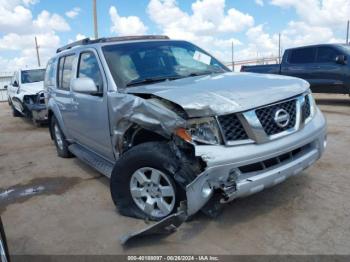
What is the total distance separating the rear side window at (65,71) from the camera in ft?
17.6

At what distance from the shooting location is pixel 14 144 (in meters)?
8.38

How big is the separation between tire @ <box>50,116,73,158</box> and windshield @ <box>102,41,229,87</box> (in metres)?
2.56

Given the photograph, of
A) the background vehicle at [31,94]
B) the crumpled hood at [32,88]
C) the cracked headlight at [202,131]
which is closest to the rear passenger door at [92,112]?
the cracked headlight at [202,131]

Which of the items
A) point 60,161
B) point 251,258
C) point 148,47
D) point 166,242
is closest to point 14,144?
point 60,161

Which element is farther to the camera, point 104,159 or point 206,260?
point 104,159

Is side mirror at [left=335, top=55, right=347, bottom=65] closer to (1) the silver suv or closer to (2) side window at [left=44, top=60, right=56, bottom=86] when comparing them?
(1) the silver suv

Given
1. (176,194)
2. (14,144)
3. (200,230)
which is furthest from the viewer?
(14,144)

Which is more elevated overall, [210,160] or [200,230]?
[210,160]

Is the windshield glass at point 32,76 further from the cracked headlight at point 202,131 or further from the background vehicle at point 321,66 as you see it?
the cracked headlight at point 202,131

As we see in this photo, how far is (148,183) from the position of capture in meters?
3.47

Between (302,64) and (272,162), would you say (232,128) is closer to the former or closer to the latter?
(272,162)

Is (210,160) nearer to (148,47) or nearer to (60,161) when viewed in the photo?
(148,47)

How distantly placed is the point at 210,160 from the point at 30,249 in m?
1.92

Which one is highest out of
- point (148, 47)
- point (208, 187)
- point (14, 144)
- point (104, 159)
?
point (148, 47)
